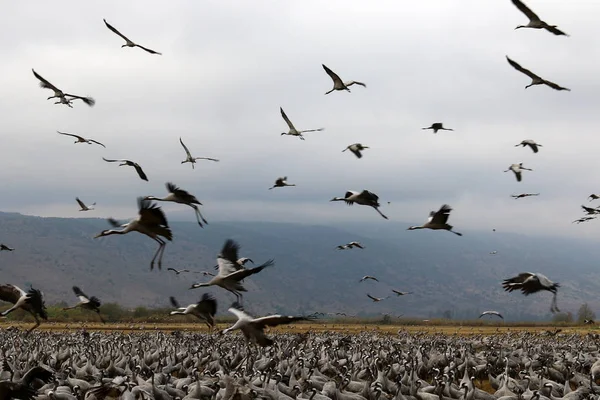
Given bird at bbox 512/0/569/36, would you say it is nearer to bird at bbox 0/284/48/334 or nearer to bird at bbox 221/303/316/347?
bird at bbox 221/303/316/347

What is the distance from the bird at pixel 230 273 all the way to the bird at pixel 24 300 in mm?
3081

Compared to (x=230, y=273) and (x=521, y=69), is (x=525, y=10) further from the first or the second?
(x=230, y=273)

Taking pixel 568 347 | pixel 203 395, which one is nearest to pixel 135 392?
pixel 203 395

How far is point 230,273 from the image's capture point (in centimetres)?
1439

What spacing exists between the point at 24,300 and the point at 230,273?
403cm

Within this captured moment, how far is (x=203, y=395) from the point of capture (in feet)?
60.9

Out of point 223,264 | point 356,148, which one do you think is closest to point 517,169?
point 356,148

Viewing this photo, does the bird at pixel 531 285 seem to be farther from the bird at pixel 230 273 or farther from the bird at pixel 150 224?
the bird at pixel 150 224

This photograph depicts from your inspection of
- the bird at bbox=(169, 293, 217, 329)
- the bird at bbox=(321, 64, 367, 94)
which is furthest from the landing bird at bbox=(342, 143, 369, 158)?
the bird at bbox=(169, 293, 217, 329)

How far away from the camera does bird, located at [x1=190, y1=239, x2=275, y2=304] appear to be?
13.9 m

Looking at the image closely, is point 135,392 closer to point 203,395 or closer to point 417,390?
point 203,395

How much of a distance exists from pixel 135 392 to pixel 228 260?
16.0 ft

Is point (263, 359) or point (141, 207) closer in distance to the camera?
point (141, 207)

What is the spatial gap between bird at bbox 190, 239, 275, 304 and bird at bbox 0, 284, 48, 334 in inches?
121
